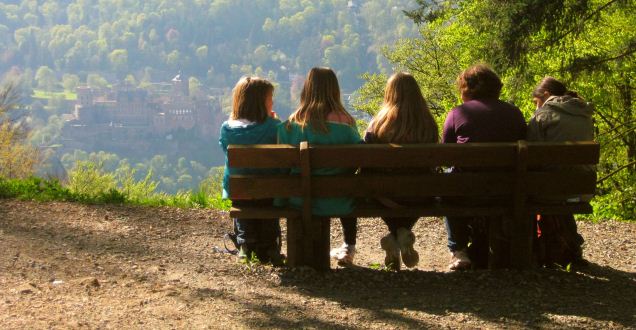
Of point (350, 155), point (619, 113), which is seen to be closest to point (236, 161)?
point (350, 155)

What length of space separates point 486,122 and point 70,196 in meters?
4.90

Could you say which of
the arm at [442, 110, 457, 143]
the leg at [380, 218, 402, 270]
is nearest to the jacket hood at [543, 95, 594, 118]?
the arm at [442, 110, 457, 143]

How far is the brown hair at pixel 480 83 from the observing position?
18.0 feet

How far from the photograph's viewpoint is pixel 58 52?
406ft

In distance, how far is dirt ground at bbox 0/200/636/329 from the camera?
14.2ft

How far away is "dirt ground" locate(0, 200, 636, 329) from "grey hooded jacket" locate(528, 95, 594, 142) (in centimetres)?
95

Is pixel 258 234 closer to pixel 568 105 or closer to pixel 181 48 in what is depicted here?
pixel 568 105

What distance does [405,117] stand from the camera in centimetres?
544

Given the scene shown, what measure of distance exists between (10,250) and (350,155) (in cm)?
285

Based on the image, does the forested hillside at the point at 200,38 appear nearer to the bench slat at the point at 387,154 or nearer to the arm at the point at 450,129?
the arm at the point at 450,129

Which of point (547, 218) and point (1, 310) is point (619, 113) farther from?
point (1, 310)

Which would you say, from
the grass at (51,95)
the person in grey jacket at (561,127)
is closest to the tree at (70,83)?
the grass at (51,95)

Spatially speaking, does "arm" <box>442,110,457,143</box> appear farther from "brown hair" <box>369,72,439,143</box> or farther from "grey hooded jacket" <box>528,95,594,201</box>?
"grey hooded jacket" <box>528,95,594,201</box>

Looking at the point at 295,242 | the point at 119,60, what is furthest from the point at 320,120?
the point at 119,60
